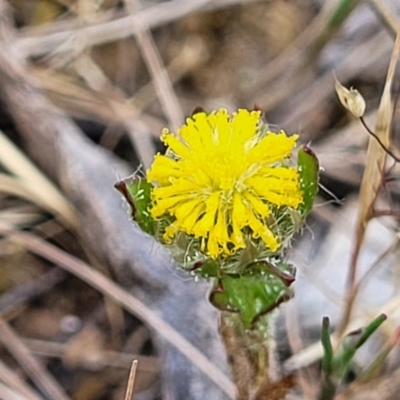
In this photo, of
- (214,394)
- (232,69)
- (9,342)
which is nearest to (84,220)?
(9,342)

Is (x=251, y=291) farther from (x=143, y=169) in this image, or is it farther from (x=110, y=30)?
(x=110, y=30)

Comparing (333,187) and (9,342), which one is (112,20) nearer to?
(333,187)

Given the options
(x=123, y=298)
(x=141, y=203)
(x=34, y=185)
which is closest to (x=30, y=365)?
(x=123, y=298)

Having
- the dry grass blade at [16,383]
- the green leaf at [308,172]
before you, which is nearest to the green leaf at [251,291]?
the green leaf at [308,172]

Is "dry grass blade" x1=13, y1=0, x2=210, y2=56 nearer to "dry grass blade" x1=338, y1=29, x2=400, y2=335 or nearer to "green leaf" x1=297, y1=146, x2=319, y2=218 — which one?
"dry grass blade" x1=338, y1=29, x2=400, y2=335

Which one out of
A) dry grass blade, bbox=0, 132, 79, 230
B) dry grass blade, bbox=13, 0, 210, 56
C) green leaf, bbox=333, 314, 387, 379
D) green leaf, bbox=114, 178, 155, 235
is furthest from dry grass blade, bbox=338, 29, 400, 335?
dry grass blade, bbox=13, 0, 210, 56

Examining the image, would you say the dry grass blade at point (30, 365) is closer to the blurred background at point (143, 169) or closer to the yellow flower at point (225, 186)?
the blurred background at point (143, 169)

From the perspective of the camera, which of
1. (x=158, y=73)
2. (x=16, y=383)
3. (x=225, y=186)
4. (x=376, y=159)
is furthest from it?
(x=158, y=73)
